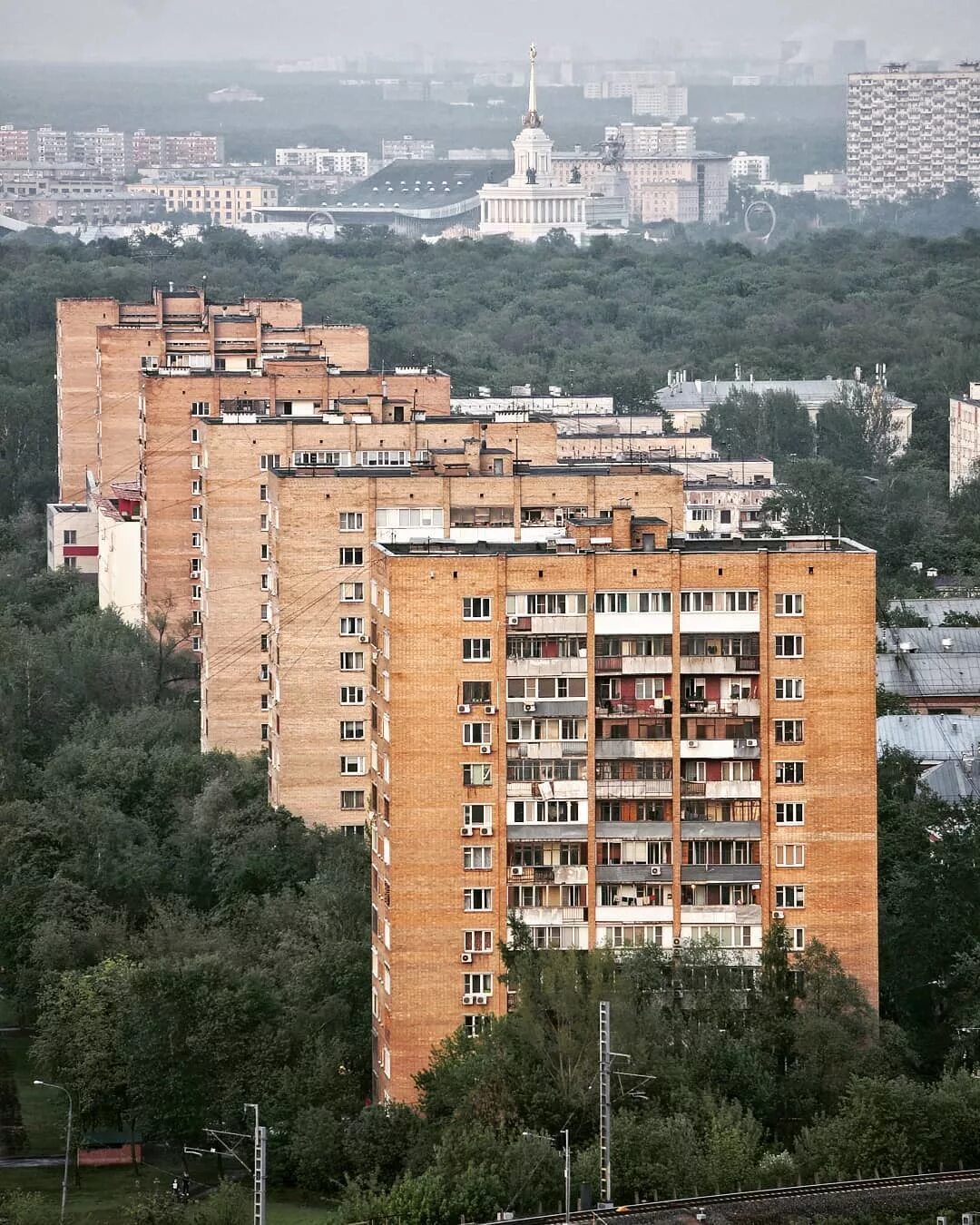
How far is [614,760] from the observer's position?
27.0 m

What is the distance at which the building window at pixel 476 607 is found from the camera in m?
26.8

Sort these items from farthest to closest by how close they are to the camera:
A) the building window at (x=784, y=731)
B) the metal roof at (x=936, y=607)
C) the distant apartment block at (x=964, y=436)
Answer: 1. the distant apartment block at (x=964, y=436)
2. the metal roof at (x=936, y=607)
3. the building window at (x=784, y=731)

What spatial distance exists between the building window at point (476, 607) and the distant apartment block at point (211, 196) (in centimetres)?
15909

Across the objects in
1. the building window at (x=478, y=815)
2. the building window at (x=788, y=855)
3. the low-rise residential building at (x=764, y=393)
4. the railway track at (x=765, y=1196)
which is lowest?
the railway track at (x=765, y=1196)

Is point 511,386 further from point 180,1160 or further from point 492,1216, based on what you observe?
point 492,1216

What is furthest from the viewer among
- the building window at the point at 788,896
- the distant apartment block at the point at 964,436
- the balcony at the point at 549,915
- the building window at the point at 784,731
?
the distant apartment block at the point at 964,436

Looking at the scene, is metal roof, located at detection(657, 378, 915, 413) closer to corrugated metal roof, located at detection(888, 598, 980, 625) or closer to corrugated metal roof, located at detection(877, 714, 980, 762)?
corrugated metal roof, located at detection(888, 598, 980, 625)

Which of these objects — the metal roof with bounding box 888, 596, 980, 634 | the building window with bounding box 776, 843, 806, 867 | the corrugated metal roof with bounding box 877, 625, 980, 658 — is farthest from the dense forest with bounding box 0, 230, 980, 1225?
the corrugated metal roof with bounding box 877, 625, 980, 658

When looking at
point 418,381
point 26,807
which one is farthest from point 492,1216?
point 418,381

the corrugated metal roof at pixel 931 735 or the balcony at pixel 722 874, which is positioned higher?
the corrugated metal roof at pixel 931 735

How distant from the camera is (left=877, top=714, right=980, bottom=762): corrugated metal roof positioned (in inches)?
1475

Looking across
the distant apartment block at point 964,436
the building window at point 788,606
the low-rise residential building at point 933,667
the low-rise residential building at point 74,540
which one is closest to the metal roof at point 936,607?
the low-rise residential building at point 933,667

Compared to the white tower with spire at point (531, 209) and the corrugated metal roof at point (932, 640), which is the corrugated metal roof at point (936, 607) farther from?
the white tower with spire at point (531, 209)

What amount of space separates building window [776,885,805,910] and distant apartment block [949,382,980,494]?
136 feet
